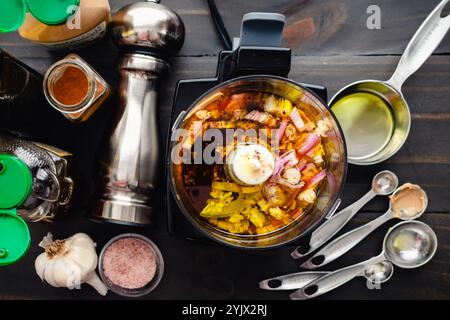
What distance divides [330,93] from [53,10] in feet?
1.83

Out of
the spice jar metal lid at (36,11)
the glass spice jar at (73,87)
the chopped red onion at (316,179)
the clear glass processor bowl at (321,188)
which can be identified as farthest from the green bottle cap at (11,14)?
the chopped red onion at (316,179)

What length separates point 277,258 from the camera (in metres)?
0.99

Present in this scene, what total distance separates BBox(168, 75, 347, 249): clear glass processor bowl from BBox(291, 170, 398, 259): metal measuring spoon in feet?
0.50

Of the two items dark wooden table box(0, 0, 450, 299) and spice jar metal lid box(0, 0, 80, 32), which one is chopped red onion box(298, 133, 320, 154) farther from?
spice jar metal lid box(0, 0, 80, 32)

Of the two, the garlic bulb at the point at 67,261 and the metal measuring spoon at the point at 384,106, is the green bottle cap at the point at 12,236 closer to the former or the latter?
the garlic bulb at the point at 67,261

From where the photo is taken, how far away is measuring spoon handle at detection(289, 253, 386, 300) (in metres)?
0.96

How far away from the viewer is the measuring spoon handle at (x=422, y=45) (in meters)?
0.94

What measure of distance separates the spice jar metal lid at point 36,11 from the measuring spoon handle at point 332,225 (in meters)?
0.61

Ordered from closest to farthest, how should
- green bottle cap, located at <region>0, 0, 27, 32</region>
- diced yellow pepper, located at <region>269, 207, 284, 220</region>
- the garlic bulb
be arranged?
green bottle cap, located at <region>0, 0, 27, 32</region>, diced yellow pepper, located at <region>269, 207, 284, 220</region>, the garlic bulb

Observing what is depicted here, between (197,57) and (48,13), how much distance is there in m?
0.33

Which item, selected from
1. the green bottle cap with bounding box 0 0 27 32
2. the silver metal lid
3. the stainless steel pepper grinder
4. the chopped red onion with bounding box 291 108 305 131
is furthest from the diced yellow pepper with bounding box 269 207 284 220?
the green bottle cap with bounding box 0 0 27 32

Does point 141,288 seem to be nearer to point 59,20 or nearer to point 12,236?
point 12,236
